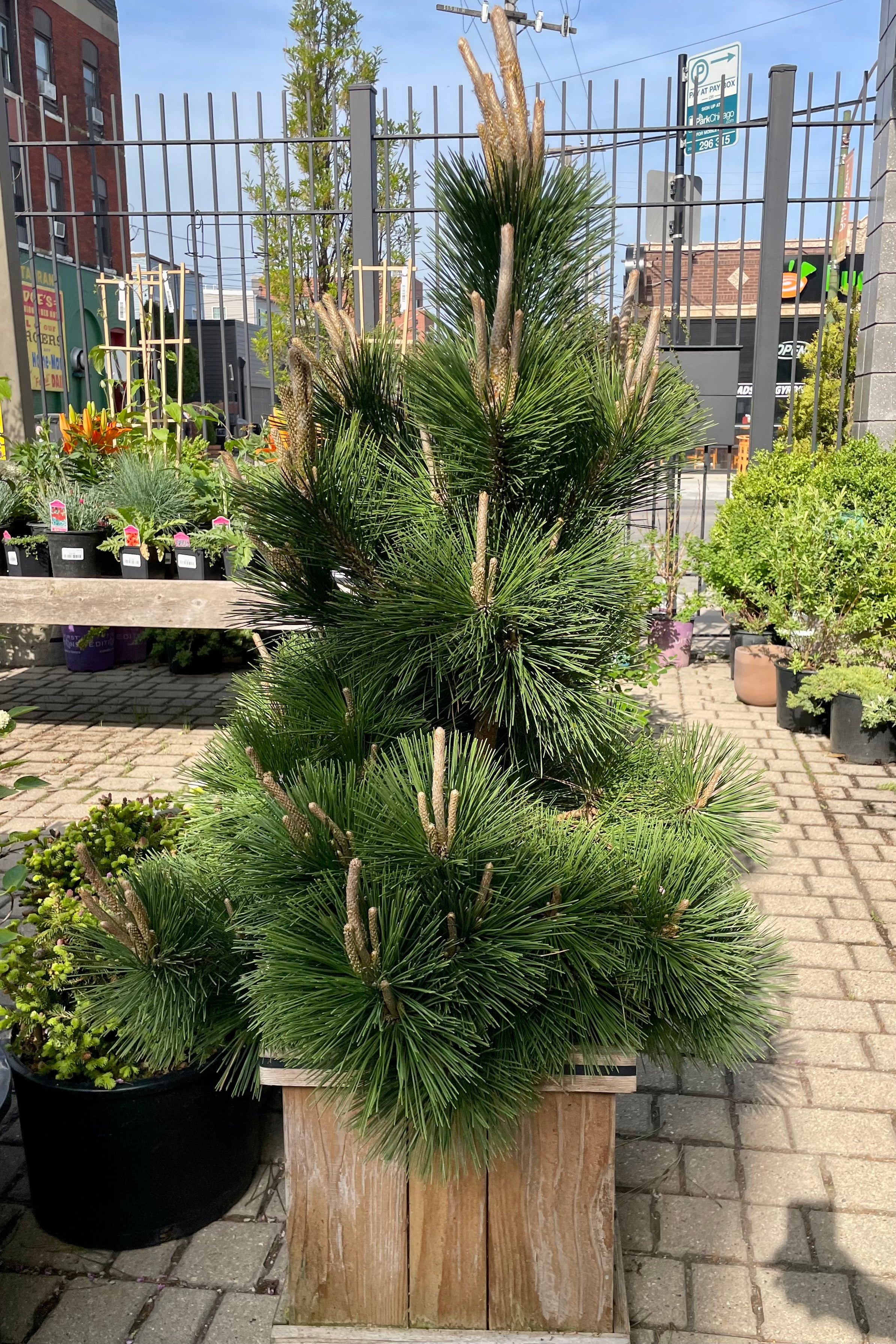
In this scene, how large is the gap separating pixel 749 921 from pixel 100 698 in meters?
5.22

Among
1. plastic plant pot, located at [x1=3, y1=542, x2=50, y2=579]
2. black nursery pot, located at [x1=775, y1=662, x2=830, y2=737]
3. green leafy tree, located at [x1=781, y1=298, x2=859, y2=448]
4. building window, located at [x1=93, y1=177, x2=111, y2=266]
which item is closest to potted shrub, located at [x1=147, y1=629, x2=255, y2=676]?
plastic plant pot, located at [x1=3, y1=542, x2=50, y2=579]

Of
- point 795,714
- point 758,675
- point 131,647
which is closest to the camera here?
point 795,714

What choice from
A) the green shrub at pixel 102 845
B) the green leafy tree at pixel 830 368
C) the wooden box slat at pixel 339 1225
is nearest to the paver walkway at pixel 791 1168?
the wooden box slat at pixel 339 1225

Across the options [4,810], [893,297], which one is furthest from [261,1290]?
[893,297]

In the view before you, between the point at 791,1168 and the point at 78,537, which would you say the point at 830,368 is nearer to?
the point at 78,537

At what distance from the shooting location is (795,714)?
564cm

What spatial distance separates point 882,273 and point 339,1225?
6.47 m

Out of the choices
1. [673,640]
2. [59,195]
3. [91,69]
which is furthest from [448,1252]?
[91,69]

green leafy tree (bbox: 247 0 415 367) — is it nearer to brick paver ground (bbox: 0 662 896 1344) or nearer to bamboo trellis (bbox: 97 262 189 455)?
bamboo trellis (bbox: 97 262 189 455)

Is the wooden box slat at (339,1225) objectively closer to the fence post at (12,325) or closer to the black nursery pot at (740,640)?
the black nursery pot at (740,640)

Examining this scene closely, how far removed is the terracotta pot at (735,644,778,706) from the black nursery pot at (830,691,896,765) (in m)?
0.86

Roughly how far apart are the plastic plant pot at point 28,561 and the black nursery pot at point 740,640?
3907 mm

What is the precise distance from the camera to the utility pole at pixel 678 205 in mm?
6516

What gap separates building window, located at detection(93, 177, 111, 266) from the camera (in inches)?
306
